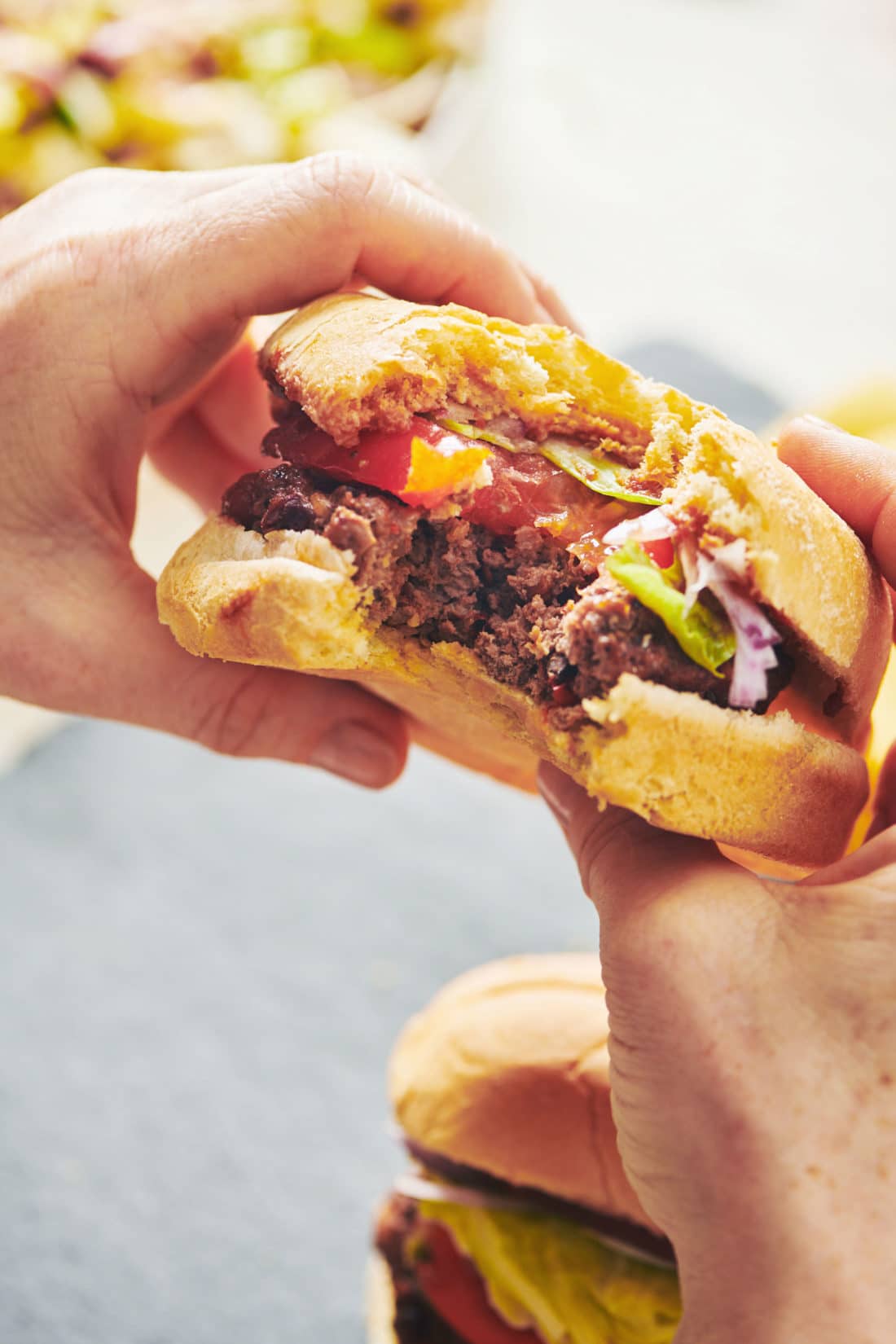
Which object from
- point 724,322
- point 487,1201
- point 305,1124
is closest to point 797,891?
point 487,1201

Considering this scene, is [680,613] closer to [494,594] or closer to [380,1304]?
[494,594]

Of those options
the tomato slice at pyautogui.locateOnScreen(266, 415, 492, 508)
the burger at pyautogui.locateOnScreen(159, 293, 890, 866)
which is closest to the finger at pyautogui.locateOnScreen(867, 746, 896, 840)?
the burger at pyautogui.locateOnScreen(159, 293, 890, 866)

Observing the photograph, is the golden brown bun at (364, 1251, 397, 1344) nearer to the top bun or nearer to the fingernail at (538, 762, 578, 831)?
the fingernail at (538, 762, 578, 831)

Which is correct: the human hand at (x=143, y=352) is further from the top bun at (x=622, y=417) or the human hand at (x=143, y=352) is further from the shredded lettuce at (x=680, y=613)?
the shredded lettuce at (x=680, y=613)

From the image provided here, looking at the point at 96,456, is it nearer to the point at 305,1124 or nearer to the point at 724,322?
the point at 305,1124

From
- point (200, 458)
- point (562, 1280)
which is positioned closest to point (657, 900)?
point (562, 1280)

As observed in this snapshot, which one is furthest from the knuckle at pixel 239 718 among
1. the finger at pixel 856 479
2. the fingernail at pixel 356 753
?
the finger at pixel 856 479
